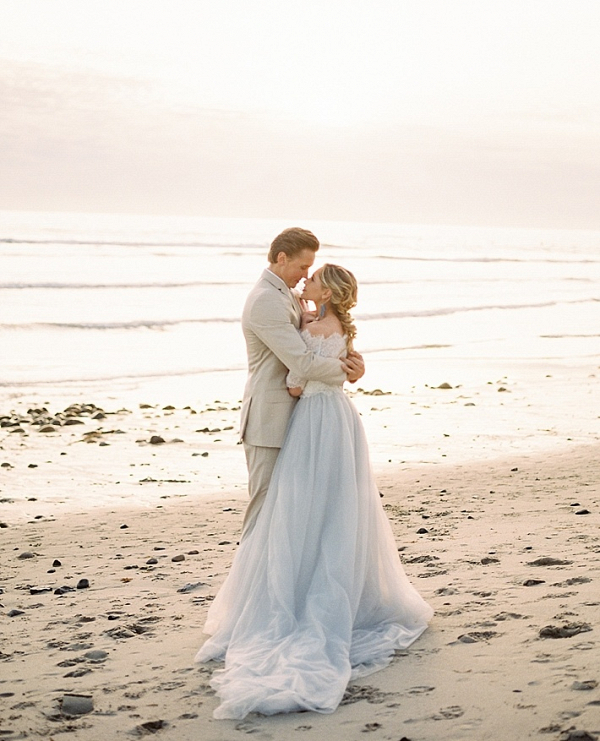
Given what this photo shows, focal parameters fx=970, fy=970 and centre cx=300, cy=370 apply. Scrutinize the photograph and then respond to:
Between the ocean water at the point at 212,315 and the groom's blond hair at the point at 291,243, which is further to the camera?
the ocean water at the point at 212,315

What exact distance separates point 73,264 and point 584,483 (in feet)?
127

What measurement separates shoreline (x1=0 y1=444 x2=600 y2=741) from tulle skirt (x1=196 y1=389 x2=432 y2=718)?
213 mm

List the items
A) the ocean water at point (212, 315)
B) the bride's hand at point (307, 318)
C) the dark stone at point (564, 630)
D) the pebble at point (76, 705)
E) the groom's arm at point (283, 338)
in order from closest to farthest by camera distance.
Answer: the pebble at point (76, 705), the dark stone at point (564, 630), the groom's arm at point (283, 338), the bride's hand at point (307, 318), the ocean water at point (212, 315)

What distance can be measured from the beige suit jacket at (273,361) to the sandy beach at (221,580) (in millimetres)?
1364

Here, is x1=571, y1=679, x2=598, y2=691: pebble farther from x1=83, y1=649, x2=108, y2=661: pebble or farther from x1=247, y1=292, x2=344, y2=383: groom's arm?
x1=83, y1=649, x2=108, y2=661: pebble

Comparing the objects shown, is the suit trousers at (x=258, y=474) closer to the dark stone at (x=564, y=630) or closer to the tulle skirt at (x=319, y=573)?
the tulle skirt at (x=319, y=573)

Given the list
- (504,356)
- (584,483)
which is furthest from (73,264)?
(584,483)

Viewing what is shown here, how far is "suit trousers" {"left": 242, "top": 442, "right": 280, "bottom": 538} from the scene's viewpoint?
5.73 metres

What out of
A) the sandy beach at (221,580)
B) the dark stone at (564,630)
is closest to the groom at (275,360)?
the sandy beach at (221,580)

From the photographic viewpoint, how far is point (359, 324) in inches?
1094

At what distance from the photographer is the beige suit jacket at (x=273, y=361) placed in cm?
548

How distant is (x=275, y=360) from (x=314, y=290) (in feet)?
1.54

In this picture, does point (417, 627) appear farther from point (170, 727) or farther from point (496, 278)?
point (496, 278)

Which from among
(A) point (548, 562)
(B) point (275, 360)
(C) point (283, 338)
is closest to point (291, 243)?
(C) point (283, 338)
